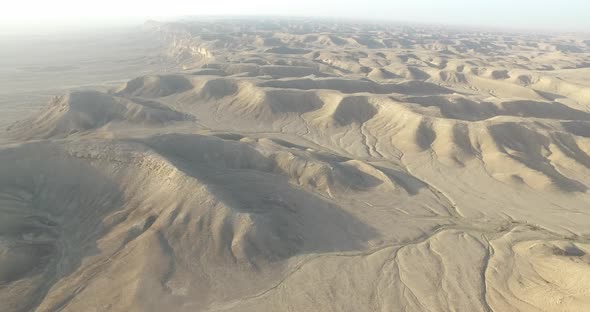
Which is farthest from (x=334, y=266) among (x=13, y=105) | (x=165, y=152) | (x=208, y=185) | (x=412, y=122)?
(x=13, y=105)

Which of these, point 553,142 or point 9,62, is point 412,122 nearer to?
point 553,142

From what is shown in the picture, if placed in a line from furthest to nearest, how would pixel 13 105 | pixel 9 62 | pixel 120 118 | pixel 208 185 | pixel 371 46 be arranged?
1. pixel 371 46
2. pixel 9 62
3. pixel 13 105
4. pixel 120 118
5. pixel 208 185

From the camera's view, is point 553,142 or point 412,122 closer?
point 553,142

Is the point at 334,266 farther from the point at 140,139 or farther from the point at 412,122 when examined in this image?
the point at 412,122

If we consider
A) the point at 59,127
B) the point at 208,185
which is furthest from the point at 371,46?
the point at 208,185

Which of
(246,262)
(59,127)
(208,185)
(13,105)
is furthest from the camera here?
(13,105)

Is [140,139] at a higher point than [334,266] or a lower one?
higher
